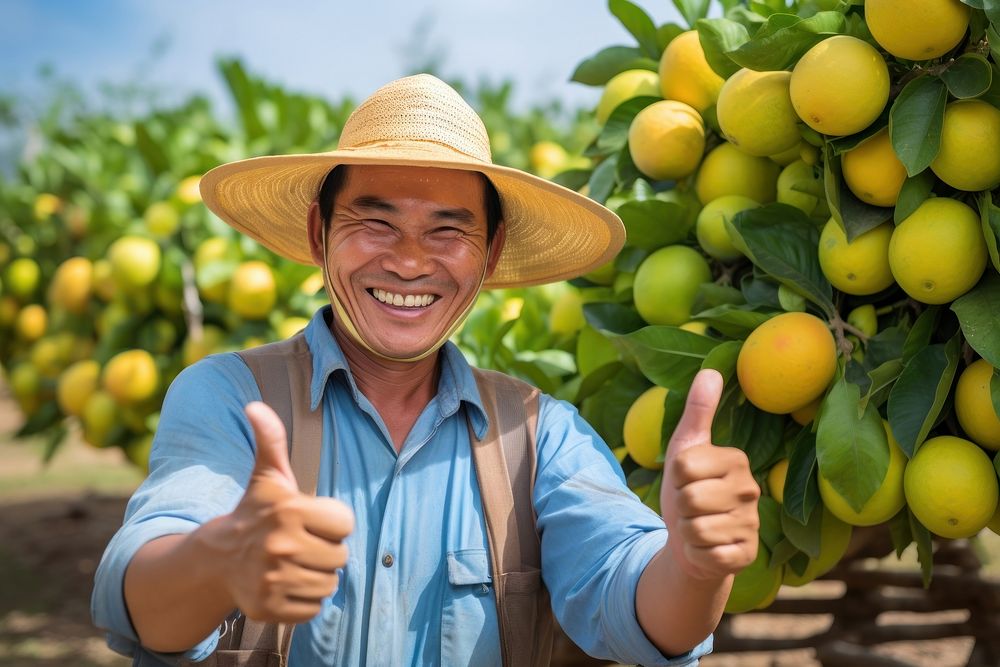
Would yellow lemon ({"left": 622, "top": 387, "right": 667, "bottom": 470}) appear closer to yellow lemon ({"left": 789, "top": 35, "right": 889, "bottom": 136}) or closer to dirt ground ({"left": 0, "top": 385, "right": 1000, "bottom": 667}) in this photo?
yellow lemon ({"left": 789, "top": 35, "right": 889, "bottom": 136})

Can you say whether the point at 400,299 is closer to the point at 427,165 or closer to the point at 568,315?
the point at 427,165

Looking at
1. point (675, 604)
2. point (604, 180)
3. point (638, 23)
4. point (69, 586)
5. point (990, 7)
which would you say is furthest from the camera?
point (69, 586)

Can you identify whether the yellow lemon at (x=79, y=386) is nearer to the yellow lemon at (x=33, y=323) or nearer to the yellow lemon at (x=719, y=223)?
the yellow lemon at (x=33, y=323)

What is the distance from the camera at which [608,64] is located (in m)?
2.58

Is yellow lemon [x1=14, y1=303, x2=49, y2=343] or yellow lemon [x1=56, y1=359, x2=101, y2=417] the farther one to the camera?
yellow lemon [x1=14, y1=303, x2=49, y2=343]

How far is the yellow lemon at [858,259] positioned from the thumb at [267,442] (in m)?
1.08

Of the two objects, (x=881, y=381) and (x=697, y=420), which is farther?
(x=881, y=381)

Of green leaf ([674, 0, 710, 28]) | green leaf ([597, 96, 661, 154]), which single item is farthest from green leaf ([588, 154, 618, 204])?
green leaf ([674, 0, 710, 28])

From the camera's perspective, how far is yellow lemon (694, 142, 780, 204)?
6.95 ft

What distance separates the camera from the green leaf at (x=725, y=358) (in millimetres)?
1882

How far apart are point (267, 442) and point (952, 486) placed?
113 centimetres

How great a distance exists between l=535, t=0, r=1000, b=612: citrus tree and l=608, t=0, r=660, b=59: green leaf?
276 millimetres

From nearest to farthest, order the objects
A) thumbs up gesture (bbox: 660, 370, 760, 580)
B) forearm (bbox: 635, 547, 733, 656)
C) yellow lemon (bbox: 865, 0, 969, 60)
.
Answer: thumbs up gesture (bbox: 660, 370, 760, 580) → forearm (bbox: 635, 547, 733, 656) → yellow lemon (bbox: 865, 0, 969, 60)

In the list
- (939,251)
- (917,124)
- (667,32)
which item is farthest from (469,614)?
(667,32)
